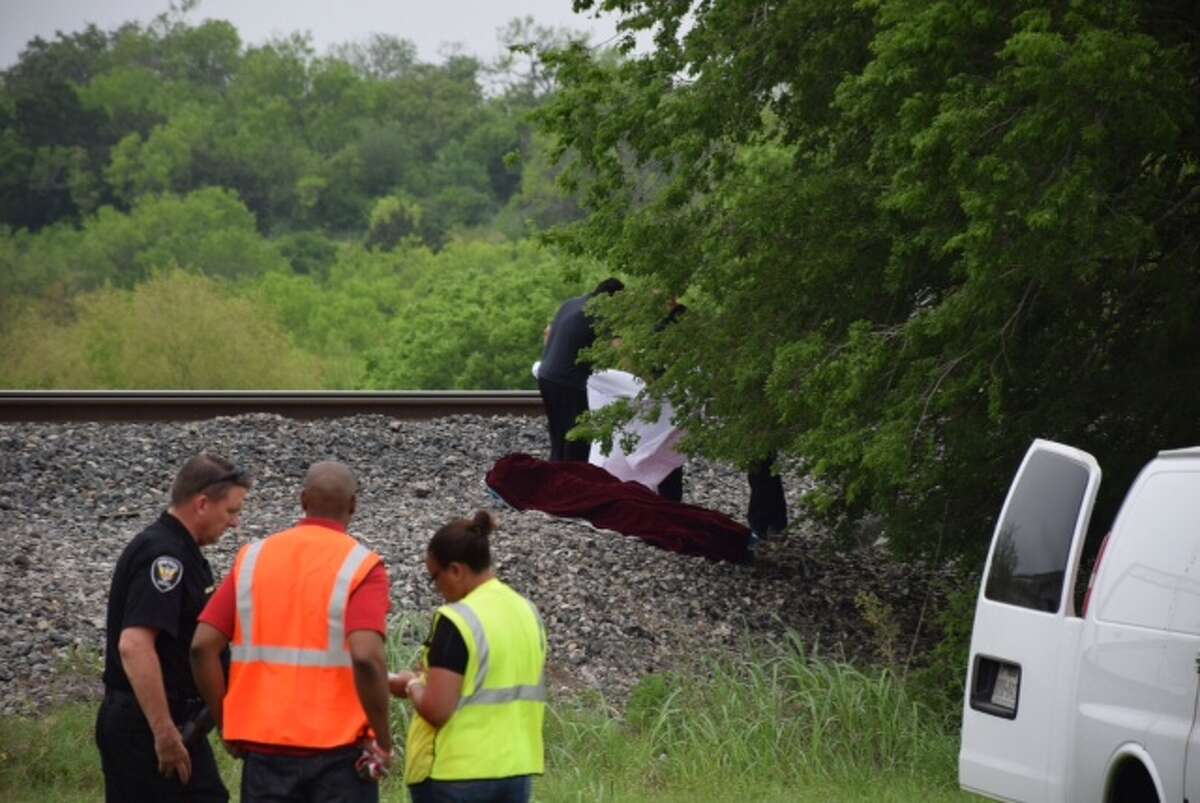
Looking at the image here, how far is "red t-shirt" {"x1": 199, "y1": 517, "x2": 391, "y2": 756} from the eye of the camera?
661 cm

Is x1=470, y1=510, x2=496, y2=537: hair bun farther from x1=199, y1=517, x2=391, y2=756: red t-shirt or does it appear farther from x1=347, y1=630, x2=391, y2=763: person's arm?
x1=347, y1=630, x2=391, y2=763: person's arm

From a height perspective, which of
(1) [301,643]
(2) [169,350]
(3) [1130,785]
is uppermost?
(2) [169,350]

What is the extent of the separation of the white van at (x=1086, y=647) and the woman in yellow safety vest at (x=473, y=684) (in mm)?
2314

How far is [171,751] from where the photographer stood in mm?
7047

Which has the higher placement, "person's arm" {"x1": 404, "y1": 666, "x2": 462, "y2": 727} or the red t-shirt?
the red t-shirt

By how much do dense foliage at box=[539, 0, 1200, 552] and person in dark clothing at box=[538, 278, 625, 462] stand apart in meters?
1.92

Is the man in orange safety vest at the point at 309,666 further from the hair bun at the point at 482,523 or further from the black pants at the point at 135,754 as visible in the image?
the black pants at the point at 135,754

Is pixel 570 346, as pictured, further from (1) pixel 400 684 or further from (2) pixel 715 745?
(1) pixel 400 684

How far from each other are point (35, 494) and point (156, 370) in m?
31.9

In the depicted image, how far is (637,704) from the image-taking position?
1211 cm

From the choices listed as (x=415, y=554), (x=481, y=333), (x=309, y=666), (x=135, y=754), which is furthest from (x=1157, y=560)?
(x=481, y=333)

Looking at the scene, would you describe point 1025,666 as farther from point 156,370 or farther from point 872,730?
point 156,370

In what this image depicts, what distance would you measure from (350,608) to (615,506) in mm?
9145

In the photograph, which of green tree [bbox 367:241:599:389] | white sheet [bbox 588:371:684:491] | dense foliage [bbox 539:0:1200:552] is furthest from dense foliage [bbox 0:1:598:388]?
dense foliage [bbox 539:0:1200:552]
